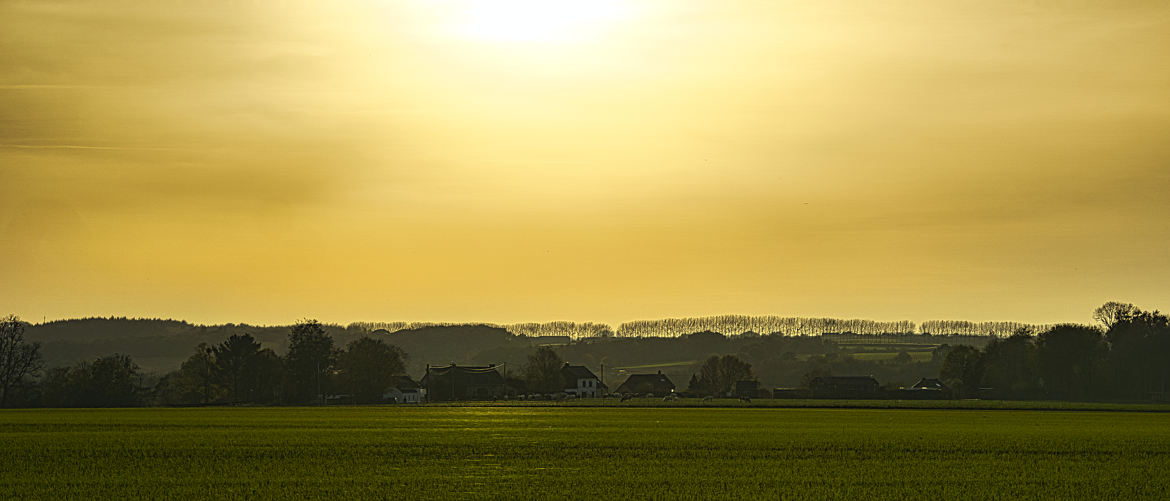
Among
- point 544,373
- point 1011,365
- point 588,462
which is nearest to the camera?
point 588,462

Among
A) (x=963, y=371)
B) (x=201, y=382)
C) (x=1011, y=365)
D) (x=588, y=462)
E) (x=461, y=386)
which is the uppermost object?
(x=1011, y=365)

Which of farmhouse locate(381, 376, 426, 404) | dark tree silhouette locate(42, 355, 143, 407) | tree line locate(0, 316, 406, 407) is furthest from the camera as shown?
farmhouse locate(381, 376, 426, 404)

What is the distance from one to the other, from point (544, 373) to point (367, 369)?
1254 inches

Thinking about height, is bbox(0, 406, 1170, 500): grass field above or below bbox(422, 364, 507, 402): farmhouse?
below

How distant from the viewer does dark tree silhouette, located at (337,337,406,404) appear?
15575 centimetres

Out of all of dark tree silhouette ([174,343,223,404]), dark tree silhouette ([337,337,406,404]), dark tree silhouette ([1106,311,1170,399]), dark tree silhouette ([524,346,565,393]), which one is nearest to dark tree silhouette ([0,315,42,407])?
dark tree silhouette ([174,343,223,404])

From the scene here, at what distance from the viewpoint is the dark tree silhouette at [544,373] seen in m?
178

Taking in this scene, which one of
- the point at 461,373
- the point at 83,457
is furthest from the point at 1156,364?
the point at 83,457

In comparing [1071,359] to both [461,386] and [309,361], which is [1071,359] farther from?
[309,361]

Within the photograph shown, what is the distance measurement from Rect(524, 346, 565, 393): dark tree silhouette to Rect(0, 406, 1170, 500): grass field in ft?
361

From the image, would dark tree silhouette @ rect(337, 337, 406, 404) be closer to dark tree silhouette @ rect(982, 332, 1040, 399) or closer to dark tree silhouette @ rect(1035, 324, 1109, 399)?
dark tree silhouette @ rect(982, 332, 1040, 399)

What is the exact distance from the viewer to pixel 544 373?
179375 mm

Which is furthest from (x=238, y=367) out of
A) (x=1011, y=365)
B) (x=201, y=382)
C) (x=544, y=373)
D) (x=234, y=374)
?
(x=1011, y=365)

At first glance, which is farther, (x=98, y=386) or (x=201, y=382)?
(x=201, y=382)
